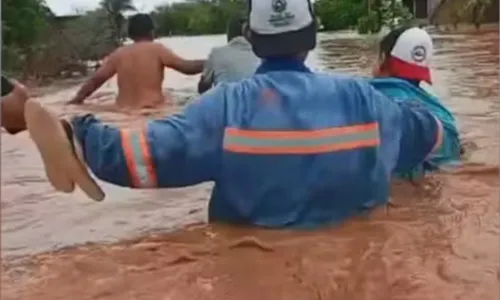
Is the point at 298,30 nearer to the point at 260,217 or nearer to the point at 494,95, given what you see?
the point at 260,217

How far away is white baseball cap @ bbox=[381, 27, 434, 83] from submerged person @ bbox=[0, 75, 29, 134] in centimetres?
164

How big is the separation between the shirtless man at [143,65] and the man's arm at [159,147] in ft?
15.6

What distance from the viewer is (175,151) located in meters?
3.07

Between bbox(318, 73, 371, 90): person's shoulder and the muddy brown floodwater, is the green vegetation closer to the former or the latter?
the muddy brown floodwater

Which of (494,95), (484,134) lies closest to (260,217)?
(484,134)

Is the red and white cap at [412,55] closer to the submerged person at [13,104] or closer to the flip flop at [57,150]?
the flip flop at [57,150]

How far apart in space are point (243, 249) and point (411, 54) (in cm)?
119

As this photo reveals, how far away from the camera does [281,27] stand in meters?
3.24

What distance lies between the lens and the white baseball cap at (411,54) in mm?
4039

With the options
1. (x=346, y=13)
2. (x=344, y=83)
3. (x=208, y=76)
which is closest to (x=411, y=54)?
(x=344, y=83)

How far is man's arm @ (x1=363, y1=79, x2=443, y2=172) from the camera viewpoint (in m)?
3.31

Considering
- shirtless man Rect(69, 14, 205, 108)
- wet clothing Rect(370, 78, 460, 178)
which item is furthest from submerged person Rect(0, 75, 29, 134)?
shirtless man Rect(69, 14, 205, 108)

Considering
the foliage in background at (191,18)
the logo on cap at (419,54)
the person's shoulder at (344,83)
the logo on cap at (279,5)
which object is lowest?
the foliage in background at (191,18)

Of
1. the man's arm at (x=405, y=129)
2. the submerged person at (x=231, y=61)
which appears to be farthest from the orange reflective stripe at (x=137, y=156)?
the submerged person at (x=231, y=61)
